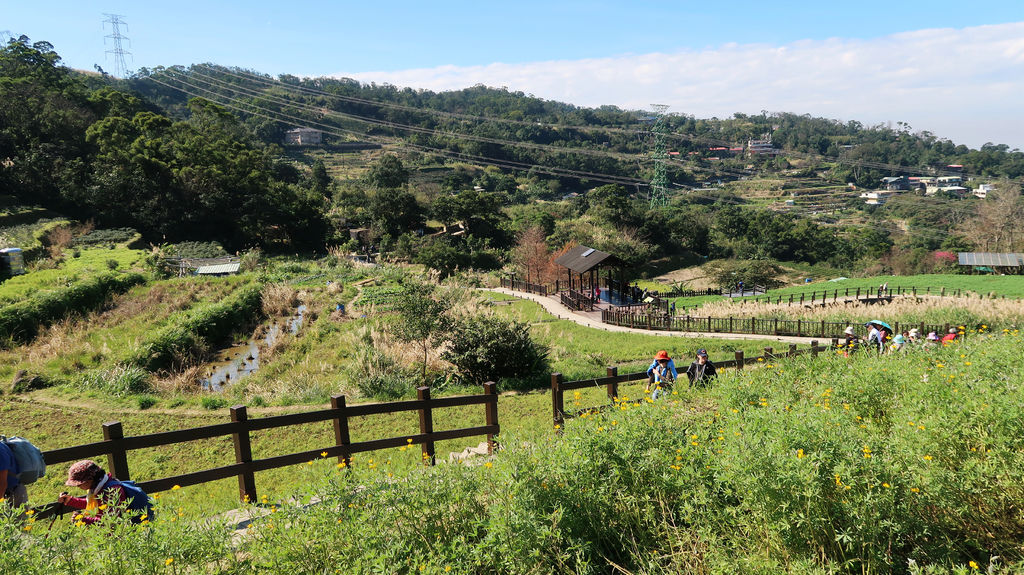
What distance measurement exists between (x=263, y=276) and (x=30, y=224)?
19754 mm

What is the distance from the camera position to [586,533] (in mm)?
3779

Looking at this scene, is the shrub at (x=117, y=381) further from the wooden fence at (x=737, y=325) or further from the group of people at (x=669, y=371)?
the wooden fence at (x=737, y=325)

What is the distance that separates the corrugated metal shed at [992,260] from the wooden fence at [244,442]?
54522mm

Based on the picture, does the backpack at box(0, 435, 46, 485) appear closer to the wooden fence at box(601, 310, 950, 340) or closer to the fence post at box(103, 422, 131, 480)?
the fence post at box(103, 422, 131, 480)

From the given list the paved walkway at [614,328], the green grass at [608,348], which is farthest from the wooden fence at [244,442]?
the paved walkway at [614,328]

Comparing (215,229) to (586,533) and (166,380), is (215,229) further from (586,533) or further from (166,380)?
(586,533)

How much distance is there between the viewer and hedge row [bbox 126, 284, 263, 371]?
1527cm

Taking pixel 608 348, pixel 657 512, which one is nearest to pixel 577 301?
pixel 608 348

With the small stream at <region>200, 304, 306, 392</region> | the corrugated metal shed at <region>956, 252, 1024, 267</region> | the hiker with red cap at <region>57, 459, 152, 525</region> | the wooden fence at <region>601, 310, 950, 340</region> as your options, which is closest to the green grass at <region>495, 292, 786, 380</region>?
the wooden fence at <region>601, 310, 950, 340</region>

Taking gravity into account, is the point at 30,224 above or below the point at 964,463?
above

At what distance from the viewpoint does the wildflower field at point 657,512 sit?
125 inches

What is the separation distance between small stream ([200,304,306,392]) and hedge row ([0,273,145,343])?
4986mm

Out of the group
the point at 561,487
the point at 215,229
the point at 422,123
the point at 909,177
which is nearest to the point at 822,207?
the point at 909,177

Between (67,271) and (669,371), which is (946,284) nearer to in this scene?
(669,371)
